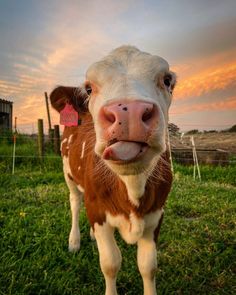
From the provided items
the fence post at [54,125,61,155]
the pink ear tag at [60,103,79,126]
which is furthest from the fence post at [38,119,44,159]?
the pink ear tag at [60,103,79,126]

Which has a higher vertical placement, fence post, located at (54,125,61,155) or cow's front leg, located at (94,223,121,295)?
fence post, located at (54,125,61,155)

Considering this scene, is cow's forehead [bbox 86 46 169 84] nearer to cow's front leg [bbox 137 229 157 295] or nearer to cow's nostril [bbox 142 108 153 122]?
cow's nostril [bbox 142 108 153 122]

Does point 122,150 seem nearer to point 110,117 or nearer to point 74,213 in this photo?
point 110,117

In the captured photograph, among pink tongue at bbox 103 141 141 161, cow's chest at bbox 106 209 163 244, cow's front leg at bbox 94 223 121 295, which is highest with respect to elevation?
pink tongue at bbox 103 141 141 161

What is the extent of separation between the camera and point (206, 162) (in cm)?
1194

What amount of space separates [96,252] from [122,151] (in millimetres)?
2594

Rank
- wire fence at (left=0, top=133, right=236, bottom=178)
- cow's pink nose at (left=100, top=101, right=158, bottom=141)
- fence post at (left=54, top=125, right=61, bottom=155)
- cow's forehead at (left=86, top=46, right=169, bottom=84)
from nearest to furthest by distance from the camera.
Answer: cow's pink nose at (left=100, top=101, right=158, bottom=141), cow's forehead at (left=86, top=46, right=169, bottom=84), wire fence at (left=0, top=133, right=236, bottom=178), fence post at (left=54, top=125, right=61, bottom=155)

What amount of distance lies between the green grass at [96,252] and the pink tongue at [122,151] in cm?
193

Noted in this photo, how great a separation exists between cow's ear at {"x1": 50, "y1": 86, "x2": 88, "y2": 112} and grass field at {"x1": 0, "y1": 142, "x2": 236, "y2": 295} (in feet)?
5.73

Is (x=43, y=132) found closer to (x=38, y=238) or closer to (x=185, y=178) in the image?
(x=185, y=178)

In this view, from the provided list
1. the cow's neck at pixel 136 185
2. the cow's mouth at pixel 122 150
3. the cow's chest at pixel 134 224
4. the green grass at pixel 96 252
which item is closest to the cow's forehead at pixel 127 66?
the cow's mouth at pixel 122 150

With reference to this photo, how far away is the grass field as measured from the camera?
3568mm

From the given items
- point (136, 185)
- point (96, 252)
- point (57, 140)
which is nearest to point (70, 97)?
point (136, 185)

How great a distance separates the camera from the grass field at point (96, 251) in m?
3.57
